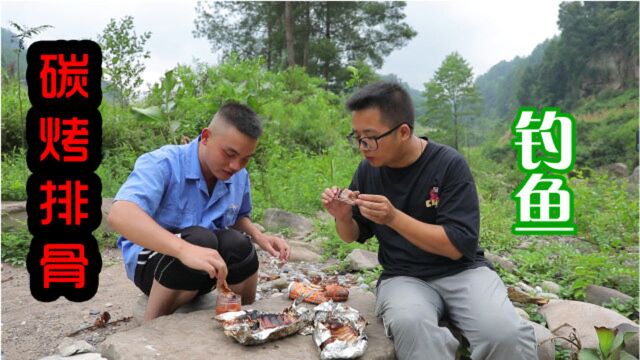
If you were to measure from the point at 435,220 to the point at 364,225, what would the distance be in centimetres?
42

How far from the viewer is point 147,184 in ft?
8.16

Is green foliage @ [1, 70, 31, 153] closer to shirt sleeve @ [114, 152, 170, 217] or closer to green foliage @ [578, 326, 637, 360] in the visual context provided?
shirt sleeve @ [114, 152, 170, 217]

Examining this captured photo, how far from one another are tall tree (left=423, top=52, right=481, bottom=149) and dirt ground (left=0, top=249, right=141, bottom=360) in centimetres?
1809

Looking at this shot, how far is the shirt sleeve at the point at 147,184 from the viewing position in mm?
2424

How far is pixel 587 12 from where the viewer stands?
36.3 meters

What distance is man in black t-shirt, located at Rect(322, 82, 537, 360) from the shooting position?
227 cm

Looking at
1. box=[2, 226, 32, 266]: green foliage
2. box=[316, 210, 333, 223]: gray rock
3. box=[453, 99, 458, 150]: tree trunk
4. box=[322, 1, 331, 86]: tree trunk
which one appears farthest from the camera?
box=[453, 99, 458, 150]: tree trunk

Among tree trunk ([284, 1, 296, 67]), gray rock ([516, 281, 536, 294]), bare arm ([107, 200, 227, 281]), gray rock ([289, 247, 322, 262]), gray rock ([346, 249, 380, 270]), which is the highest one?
tree trunk ([284, 1, 296, 67])

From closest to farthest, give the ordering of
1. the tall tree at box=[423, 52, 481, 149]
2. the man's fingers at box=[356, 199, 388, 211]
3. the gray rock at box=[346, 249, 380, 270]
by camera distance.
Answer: the man's fingers at box=[356, 199, 388, 211], the gray rock at box=[346, 249, 380, 270], the tall tree at box=[423, 52, 481, 149]

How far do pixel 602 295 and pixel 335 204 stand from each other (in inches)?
96.9

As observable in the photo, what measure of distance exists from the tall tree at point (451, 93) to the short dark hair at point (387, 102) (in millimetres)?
18583

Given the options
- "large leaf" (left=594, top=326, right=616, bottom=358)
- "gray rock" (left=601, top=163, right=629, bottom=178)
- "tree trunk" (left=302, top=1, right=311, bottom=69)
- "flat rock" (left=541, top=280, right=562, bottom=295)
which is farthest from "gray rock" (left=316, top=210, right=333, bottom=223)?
"gray rock" (left=601, top=163, right=629, bottom=178)

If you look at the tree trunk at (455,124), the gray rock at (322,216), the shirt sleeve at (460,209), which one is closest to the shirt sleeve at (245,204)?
the shirt sleeve at (460,209)

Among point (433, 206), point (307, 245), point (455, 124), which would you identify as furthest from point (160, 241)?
point (455, 124)
